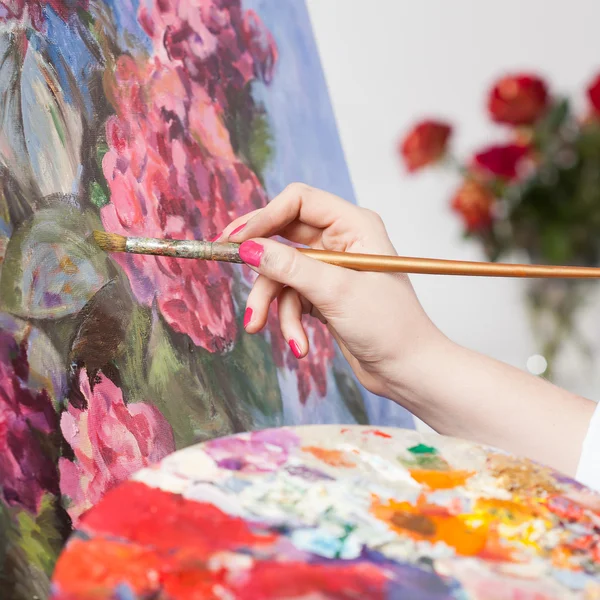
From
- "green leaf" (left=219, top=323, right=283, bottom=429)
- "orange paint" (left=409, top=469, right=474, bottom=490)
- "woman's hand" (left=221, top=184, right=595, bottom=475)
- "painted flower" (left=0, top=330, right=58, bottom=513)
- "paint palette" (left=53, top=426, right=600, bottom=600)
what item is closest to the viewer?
"paint palette" (left=53, top=426, right=600, bottom=600)

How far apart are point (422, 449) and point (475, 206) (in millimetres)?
933

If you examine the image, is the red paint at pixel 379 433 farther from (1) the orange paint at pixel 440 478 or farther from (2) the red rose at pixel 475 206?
(2) the red rose at pixel 475 206

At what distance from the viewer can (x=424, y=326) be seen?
2.16 feet

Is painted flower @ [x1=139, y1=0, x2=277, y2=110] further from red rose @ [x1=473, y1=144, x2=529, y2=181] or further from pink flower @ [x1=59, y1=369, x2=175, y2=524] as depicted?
red rose @ [x1=473, y1=144, x2=529, y2=181]

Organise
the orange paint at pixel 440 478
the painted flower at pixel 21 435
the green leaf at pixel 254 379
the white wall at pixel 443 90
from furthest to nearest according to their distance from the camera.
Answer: the white wall at pixel 443 90 → the green leaf at pixel 254 379 → the painted flower at pixel 21 435 → the orange paint at pixel 440 478

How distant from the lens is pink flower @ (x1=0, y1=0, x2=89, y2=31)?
Answer: 528mm

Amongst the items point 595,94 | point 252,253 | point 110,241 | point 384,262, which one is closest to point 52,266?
point 110,241

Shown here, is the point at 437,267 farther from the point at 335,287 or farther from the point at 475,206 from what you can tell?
the point at 475,206

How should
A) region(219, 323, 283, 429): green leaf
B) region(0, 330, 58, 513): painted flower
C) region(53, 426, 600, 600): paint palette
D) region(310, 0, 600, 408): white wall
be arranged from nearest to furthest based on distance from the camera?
region(53, 426, 600, 600): paint palette < region(0, 330, 58, 513): painted flower < region(219, 323, 283, 429): green leaf < region(310, 0, 600, 408): white wall

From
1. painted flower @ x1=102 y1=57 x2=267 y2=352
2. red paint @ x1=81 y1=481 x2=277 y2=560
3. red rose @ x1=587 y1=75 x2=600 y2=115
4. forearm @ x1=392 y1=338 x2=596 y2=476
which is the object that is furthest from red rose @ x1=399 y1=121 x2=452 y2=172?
red paint @ x1=81 y1=481 x2=277 y2=560

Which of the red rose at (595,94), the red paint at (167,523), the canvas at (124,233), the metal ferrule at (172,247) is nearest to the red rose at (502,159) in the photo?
the red rose at (595,94)

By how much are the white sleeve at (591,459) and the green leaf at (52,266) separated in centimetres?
42

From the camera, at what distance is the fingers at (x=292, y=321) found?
25.5 inches

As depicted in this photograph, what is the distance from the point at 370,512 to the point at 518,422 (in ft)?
1.04
